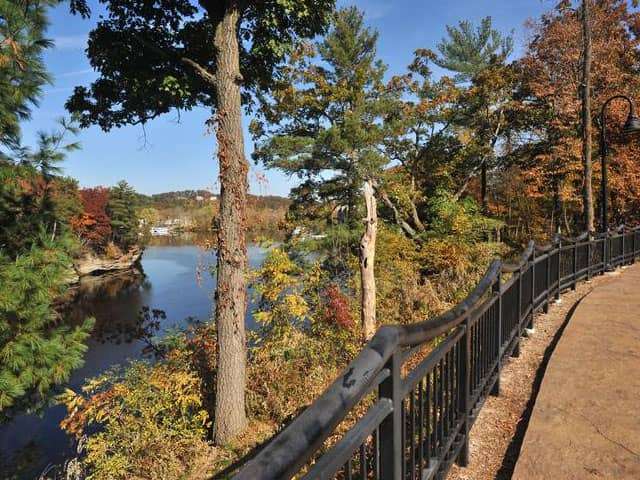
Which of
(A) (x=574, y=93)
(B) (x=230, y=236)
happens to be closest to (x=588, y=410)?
(B) (x=230, y=236)

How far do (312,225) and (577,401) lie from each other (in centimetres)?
1334

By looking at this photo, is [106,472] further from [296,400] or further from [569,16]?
[569,16]

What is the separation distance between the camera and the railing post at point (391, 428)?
142cm

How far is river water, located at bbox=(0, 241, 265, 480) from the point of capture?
870cm

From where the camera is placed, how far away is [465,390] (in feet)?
8.29

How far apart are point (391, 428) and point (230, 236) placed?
4.90 meters

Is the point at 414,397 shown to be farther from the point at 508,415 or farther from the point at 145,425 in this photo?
the point at 145,425

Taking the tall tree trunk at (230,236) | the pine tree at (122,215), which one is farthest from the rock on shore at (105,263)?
the tall tree trunk at (230,236)

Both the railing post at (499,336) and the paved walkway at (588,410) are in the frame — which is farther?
the railing post at (499,336)

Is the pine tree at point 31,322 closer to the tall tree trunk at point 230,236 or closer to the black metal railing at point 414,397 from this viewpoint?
the tall tree trunk at point 230,236

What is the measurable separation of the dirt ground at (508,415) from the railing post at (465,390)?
0.28ft

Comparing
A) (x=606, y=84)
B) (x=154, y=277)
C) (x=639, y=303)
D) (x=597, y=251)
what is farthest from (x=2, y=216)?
(x=154, y=277)

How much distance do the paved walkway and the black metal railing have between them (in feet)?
1.32

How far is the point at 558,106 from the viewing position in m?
17.2
